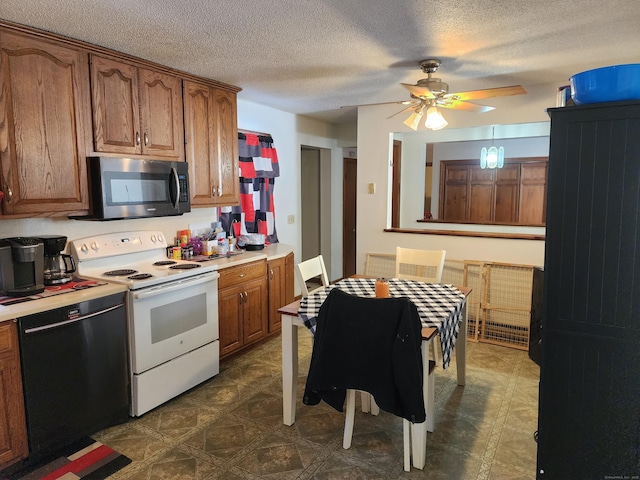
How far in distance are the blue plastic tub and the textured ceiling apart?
75 cm

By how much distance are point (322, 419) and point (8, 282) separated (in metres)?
1.95

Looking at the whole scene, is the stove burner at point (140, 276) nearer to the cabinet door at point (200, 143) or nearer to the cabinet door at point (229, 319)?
the cabinet door at point (229, 319)

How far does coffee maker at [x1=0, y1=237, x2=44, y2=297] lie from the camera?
7.44ft

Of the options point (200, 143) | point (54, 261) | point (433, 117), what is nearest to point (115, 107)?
point (200, 143)

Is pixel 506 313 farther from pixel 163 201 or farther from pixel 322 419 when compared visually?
pixel 163 201

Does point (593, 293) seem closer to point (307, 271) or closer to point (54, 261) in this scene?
point (307, 271)

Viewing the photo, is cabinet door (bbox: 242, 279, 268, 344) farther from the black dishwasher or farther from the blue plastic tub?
the blue plastic tub

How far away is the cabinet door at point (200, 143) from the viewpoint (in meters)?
→ 3.32

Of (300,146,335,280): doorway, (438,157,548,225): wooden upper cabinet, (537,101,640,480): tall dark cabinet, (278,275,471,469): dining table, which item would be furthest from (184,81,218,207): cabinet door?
(438,157,548,225): wooden upper cabinet

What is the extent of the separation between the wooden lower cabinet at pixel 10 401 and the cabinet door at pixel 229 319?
1388 mm

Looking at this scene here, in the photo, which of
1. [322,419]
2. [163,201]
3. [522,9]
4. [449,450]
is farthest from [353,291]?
[522,9]

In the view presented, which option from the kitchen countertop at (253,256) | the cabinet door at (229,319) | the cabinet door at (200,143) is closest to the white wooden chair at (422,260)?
the kitchen countertop at (253,256)

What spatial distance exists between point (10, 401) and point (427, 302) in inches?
87.0

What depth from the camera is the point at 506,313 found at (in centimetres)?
394
